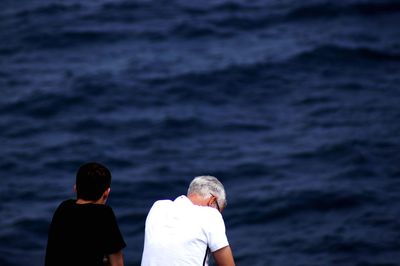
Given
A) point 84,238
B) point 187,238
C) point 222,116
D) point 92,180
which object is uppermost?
point 92,180

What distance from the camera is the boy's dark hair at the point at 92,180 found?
193 inches

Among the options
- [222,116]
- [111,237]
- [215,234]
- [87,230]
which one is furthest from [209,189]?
[222,116]

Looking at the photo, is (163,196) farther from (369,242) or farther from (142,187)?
(369,242)

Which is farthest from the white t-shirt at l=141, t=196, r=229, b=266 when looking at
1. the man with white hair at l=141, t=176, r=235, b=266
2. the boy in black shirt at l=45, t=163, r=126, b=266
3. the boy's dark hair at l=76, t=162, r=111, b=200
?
the boy's dark hair at l=76, t=162, r=111, b=200

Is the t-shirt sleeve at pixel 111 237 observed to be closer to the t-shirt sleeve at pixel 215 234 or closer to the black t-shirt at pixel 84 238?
the black t-shirt at pixel 84 238

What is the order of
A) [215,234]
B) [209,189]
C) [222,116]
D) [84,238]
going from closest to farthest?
[84,238], [215,234], [209,189], [222,116]

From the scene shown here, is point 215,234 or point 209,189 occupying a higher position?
point 209,189

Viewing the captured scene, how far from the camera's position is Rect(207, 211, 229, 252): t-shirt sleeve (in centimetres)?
496

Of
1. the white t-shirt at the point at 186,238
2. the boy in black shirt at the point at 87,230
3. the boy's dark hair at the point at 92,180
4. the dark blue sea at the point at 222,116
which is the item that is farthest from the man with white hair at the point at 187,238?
the dark blue sea at the point at 222,116

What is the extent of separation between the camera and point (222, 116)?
15953 millimetres

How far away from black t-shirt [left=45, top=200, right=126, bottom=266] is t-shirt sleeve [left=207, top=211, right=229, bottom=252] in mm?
526

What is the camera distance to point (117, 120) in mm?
16031

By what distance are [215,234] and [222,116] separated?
11.0 metres

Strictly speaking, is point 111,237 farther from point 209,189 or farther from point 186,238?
point 209,189
